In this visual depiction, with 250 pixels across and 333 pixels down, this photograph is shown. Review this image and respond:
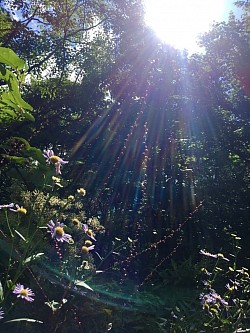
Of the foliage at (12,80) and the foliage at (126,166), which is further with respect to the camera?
the foliage at (126,166)

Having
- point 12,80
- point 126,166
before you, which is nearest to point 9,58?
point 12,80

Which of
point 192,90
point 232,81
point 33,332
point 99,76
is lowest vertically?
point 33,332

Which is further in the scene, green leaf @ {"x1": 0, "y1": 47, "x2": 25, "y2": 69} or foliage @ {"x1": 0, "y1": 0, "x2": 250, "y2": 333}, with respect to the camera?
foliage @ {"x1": 0, "y1": 0, "x2": 250, "y2": 333}

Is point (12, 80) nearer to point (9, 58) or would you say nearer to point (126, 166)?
point (9, 58)

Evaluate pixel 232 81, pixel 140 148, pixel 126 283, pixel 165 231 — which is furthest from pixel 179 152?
pixel 232 81

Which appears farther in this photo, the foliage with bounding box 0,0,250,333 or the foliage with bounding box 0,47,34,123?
the foliage with bounding box 0,0,250,333

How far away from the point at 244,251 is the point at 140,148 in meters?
1.31

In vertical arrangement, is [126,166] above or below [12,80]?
above

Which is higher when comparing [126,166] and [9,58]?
[126,166]

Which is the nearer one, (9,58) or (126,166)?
(9,58)

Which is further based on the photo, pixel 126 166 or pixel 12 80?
pixel 126 166

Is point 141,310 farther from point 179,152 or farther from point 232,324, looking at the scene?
point 179,152

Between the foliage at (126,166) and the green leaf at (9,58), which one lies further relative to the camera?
the foliage at (126,166)

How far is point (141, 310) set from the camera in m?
1.94
